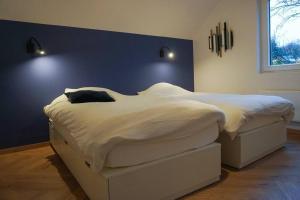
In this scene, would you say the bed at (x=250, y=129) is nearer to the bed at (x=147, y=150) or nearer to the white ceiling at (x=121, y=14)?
the bed at (x=147, y=150)

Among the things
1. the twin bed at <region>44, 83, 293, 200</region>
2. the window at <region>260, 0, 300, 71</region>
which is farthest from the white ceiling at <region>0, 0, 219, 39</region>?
the twin bed at <region>44, 83, 293, 200</region>

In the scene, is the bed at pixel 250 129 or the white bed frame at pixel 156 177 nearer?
the white bed frame at pixel 156 177

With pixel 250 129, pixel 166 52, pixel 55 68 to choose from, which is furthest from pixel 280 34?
pixel 55 68

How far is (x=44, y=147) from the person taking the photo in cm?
300

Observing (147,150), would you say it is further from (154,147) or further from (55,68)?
(55,68)

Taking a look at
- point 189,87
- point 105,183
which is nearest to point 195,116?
point 105,183

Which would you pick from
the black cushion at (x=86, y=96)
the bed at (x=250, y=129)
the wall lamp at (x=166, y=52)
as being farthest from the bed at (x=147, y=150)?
the wall lamp at (x=166, y=52)

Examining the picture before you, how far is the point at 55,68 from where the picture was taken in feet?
10.0

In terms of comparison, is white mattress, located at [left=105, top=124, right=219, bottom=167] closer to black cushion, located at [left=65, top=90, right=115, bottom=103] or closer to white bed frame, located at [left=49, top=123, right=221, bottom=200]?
white bed frame, located at [left=49, top=123, right=221, bottom=200]

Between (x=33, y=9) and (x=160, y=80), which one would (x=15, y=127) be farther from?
(x=160, y=80)

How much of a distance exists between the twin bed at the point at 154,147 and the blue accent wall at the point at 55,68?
112 cm

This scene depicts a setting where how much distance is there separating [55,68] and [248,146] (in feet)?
8.41

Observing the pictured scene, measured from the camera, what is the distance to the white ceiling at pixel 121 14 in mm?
2752

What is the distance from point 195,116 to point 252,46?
2.48m
